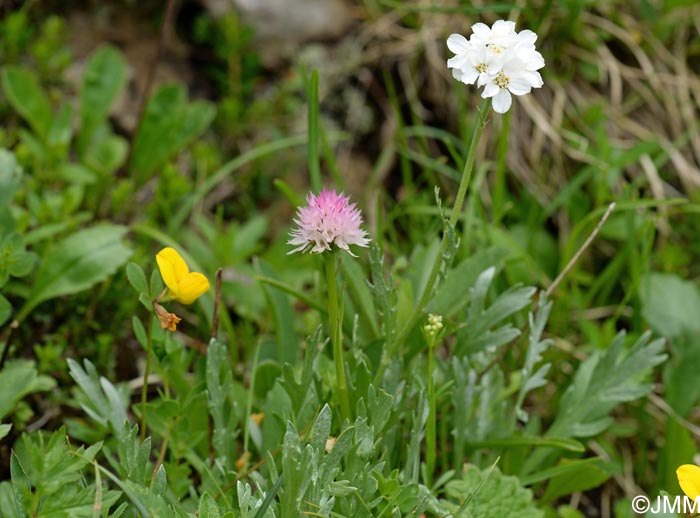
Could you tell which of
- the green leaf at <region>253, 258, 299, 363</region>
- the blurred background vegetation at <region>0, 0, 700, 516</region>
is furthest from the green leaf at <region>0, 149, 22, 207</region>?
the green leaf at <region>253, 258, 299, 363</region>

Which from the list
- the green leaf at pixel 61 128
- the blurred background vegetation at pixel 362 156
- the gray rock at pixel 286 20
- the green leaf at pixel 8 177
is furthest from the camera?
the gray rock at pixel 286 20

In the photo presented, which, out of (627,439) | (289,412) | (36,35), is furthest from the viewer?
(36,35)

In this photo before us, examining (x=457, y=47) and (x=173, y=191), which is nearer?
(x=457, y=47)

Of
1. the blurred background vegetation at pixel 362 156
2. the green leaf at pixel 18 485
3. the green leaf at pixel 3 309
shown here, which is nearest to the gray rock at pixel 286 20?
the blurred background vegetation at pixel 362 156

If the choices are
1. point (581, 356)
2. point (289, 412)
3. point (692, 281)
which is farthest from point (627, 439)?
point (289, 412)

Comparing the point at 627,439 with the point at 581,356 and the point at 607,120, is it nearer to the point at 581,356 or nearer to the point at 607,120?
the point at 581,356

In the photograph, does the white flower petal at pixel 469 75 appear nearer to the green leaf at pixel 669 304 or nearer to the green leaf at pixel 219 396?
the green leaf at pixel 219 396
